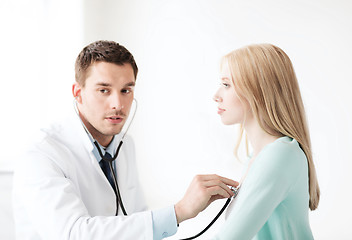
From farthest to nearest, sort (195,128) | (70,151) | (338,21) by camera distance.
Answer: (195,128) < (338,21) < (70,151)

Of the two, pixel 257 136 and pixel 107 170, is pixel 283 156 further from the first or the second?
pixel 107 170

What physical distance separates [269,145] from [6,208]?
219cm

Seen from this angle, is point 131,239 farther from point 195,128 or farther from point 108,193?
point 195,128

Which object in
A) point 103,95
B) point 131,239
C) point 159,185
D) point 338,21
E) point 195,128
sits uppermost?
point 338,21

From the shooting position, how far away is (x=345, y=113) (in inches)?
119

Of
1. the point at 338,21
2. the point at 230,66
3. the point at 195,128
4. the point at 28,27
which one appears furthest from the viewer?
the point at 195,128

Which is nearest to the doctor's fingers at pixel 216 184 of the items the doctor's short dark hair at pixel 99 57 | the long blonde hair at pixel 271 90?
the long blonde hair at pixel 271 90

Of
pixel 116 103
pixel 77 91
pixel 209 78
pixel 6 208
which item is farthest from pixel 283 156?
pixel 209 78

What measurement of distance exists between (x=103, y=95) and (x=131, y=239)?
1.91 feet

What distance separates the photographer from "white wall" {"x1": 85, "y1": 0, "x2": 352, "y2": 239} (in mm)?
3018

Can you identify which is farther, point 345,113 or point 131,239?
point 345,113

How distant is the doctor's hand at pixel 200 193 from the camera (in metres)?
1.12

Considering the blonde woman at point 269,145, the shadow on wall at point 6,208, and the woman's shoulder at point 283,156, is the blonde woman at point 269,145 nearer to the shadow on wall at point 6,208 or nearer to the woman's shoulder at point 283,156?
the woman's shoulder at point 283,156

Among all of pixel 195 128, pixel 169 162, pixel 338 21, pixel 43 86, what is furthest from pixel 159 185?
pixel 338 21
